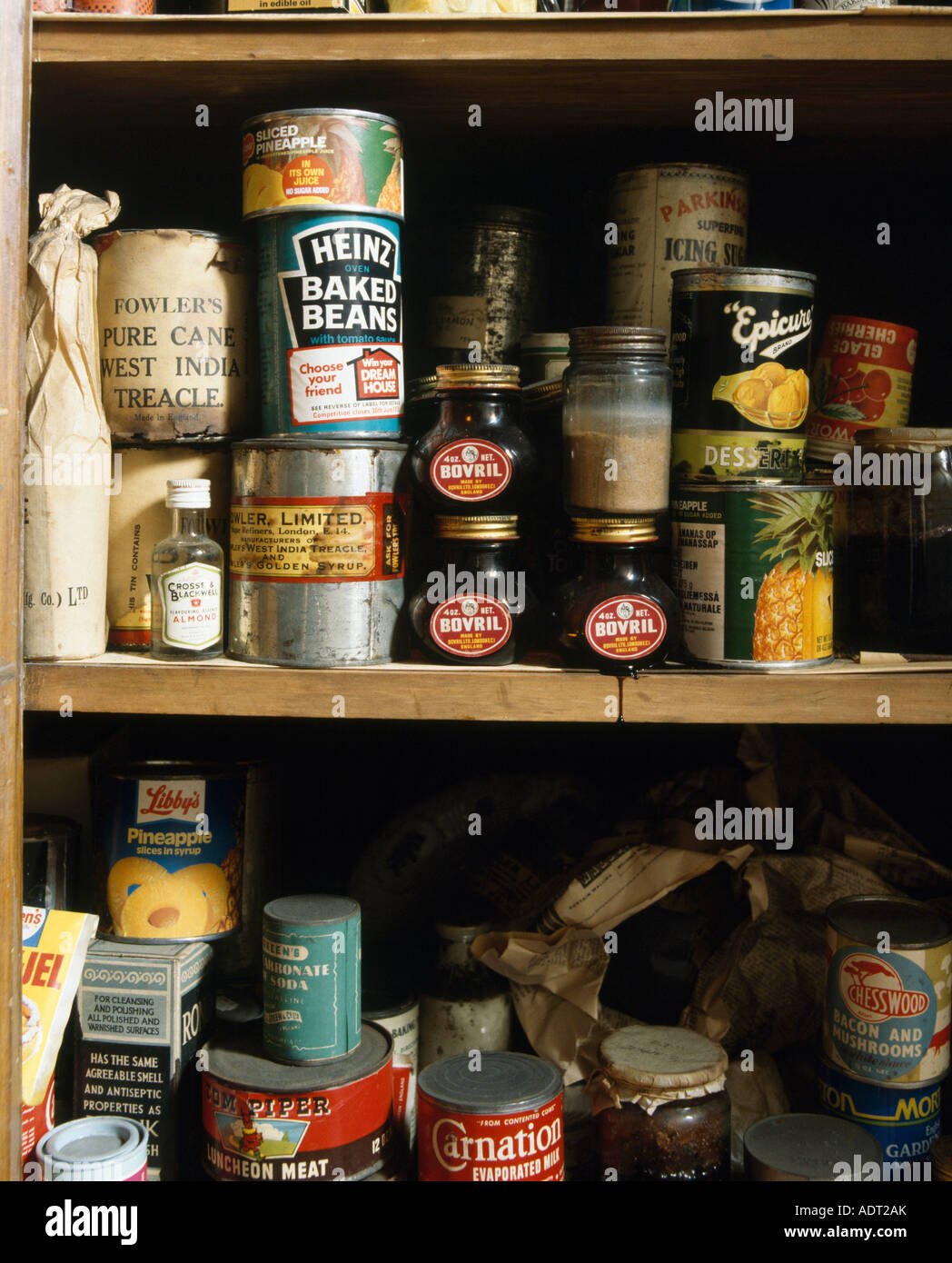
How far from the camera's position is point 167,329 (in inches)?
40.8

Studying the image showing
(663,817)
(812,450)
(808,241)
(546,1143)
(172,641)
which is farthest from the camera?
(808,241)

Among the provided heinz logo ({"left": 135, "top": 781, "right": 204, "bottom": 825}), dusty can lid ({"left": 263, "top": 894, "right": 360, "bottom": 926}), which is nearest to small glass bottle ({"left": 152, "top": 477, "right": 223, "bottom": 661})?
heinz logo ({"left": 135, "top": 781, "right": 204, "bottom": 825})

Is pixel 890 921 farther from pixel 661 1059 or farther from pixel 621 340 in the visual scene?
pixel 621 340

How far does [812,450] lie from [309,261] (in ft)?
1.87

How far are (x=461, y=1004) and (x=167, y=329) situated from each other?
2.57 feet

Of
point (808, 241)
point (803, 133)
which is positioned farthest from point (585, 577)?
point (808, 241)

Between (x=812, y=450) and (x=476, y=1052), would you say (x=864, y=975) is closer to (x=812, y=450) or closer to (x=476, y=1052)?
(x=476, y=1052)

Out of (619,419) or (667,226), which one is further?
(667,226)

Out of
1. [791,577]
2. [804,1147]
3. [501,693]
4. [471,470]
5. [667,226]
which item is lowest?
[804,1147]

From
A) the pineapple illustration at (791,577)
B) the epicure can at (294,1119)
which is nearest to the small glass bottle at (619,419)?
the pineapple illustration at (791,577)

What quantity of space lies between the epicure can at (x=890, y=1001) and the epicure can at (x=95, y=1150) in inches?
25.9

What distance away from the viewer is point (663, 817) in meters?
1.26

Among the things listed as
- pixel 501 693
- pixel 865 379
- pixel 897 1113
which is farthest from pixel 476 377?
pixel 897 1113

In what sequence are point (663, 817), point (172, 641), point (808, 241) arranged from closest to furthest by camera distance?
point (172, 641) → point (663, 817) → point (808, 241)
